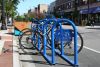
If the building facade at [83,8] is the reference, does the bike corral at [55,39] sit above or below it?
below

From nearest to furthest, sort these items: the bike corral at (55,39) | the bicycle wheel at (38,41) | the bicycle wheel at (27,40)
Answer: the bike corral at (55,39) < the bicycle wheel at (38,41) < the bicycle wheel at (27,40)

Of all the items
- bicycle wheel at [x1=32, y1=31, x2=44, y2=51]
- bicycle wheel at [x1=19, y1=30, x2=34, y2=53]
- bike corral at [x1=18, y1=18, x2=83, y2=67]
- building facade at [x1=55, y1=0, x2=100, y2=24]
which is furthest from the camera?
building facade at [x1=55, y1=0, x2=100, y2=24]

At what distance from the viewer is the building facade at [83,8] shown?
250ft

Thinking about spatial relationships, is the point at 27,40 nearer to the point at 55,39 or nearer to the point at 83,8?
the point at 55,39

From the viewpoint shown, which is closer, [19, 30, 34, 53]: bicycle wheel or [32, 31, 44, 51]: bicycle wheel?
[32, 31, 44, 51]: bicycle wheel

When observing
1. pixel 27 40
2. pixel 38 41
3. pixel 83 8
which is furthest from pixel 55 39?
pixel 83 8

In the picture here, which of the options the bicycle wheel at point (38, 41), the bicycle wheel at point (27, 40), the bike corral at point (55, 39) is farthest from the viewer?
the bicycle wheel at point (27, 40)

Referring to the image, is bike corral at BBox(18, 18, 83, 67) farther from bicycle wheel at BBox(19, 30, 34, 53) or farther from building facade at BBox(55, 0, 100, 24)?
building facade at BBox(55, 0, 100, 24)

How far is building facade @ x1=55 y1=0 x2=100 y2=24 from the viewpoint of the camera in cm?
7614

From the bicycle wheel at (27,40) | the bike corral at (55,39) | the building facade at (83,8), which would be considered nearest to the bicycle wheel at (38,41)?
the bike corral at (55,39)

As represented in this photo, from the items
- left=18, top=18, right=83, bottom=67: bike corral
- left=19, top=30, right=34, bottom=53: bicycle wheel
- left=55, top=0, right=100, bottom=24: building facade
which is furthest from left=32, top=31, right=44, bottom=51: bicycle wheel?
left=55, top=0, right=100, bottom=24: building facade

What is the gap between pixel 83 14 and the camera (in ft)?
287

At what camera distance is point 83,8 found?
86250 mm

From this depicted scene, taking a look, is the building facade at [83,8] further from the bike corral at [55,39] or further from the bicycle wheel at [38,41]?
the bike corral at [55,39]
